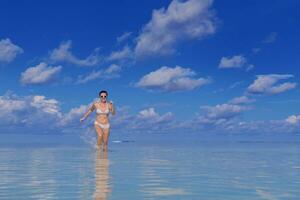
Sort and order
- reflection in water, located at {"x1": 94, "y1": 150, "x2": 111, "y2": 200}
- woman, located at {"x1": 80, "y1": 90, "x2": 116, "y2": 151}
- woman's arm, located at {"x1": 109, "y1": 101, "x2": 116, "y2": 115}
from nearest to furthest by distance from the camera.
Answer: reflection in water, located at {"x1": 94, "y1": 150, "x2": 111, "y2": 200}
woman, located at {"x1": 80, "y1": 90, "x2": 116, "y2": 151}
woman's arm, located at {"x1": 109, "y1": 101, "x2": 116, "y2": 115}

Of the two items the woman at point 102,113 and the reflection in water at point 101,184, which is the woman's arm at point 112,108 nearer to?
the woman at point 102,113

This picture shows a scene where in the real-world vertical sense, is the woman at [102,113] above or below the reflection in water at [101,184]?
above

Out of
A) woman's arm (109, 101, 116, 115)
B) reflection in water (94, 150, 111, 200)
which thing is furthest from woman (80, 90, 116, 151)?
reflection in water (94, 150, 111, 200)

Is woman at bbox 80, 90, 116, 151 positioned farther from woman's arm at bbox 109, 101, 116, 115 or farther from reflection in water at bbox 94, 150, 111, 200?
reflection in water at bbox 94, 150, 111, 200

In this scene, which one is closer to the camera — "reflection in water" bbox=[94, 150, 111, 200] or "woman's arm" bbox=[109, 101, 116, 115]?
"reflection in water" bbox=[94, 150, 111, 200]

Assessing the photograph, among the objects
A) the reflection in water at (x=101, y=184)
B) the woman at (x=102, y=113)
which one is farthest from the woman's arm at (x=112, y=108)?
the reflection in water at (x=101, y=184)

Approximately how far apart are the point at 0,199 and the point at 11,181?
3224 mm

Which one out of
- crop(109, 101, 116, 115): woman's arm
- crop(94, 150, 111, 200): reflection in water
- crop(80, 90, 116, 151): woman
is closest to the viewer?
crop(94, 150, 111, 200): reflection in water

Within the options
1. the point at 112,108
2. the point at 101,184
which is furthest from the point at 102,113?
the point at 101,184

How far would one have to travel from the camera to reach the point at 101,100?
2683 centimetres

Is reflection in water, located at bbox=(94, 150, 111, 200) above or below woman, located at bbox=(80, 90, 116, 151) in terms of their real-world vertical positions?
below

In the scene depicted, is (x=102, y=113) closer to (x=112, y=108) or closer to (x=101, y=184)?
(x=112, y=108)

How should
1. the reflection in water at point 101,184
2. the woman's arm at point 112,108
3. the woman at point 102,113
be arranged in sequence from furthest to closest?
the woman's arm at point 112,108 → the woman at point 102,113 → the reflection in water at point 101,184

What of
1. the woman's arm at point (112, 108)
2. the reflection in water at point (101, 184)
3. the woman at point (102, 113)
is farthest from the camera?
the woman's arm at point (112, 108)
